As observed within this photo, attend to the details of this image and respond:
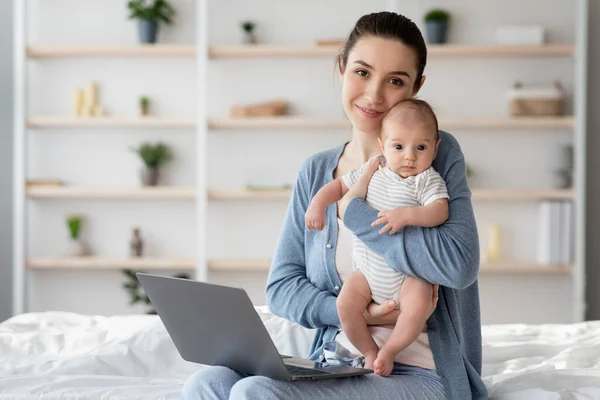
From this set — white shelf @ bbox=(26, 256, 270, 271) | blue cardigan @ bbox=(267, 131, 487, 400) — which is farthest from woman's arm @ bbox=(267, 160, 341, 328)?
white shelf @ bbox=(26, 256, 270, 271)

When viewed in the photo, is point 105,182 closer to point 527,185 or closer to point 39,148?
point 39,148

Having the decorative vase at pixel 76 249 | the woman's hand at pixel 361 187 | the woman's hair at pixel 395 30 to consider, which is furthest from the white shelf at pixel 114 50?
the woman's hand at pixel 361 187

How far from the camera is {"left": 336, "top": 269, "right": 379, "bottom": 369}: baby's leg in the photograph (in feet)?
5.33

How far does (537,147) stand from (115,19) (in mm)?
2392

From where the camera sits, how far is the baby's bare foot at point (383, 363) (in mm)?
1568

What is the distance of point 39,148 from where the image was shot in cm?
489

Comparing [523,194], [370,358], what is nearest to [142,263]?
[523,194]

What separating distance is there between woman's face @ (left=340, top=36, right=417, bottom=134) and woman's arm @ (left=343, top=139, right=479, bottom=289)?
23cm

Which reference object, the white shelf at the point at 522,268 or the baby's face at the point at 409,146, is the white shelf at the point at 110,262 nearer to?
the white shelf at the point at 522,268

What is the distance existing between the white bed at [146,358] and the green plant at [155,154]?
2093 mm

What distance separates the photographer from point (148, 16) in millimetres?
4656

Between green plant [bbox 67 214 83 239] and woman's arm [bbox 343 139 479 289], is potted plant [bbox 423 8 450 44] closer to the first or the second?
green plant [bbox 67 214 83 239]

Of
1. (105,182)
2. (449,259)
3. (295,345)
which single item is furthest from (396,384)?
(105,182)

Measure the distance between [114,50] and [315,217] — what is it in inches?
125
